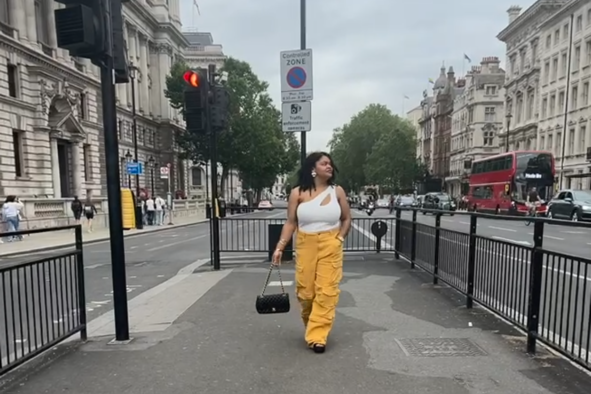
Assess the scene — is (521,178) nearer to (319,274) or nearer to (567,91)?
(567,91)

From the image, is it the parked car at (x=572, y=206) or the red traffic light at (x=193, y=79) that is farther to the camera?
the parked car at (x=572, y=206)

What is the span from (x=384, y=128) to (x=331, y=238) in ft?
Result: 282

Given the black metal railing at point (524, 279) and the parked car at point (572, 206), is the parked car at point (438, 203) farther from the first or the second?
the black metal railing at point (524, 279)

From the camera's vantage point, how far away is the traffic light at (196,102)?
27.2 feet

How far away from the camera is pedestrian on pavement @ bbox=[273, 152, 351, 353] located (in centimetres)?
394

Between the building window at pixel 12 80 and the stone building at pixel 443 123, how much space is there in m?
72.5

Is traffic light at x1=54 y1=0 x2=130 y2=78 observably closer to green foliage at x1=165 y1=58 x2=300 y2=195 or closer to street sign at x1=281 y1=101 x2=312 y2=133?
street sign at x1=281 y1=101 x2=312 y2=133

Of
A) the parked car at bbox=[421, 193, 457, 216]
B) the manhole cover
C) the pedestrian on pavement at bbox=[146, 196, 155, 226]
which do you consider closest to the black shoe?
the manhole cover

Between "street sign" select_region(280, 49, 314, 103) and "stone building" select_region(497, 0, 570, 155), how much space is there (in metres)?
46.2

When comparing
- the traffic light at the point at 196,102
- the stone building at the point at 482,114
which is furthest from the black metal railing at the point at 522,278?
the stone building at the point at 482,114

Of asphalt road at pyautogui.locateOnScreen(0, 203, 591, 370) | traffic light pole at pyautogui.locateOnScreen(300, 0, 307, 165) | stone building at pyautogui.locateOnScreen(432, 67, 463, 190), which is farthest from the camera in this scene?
stone building at pyautogui.locateOnScreen(432, 67, 463, 190)

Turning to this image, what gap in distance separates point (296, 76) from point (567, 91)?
153 feet

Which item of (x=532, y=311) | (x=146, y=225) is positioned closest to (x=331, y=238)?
(x=532, y=311)

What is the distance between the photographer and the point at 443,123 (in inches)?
3418
